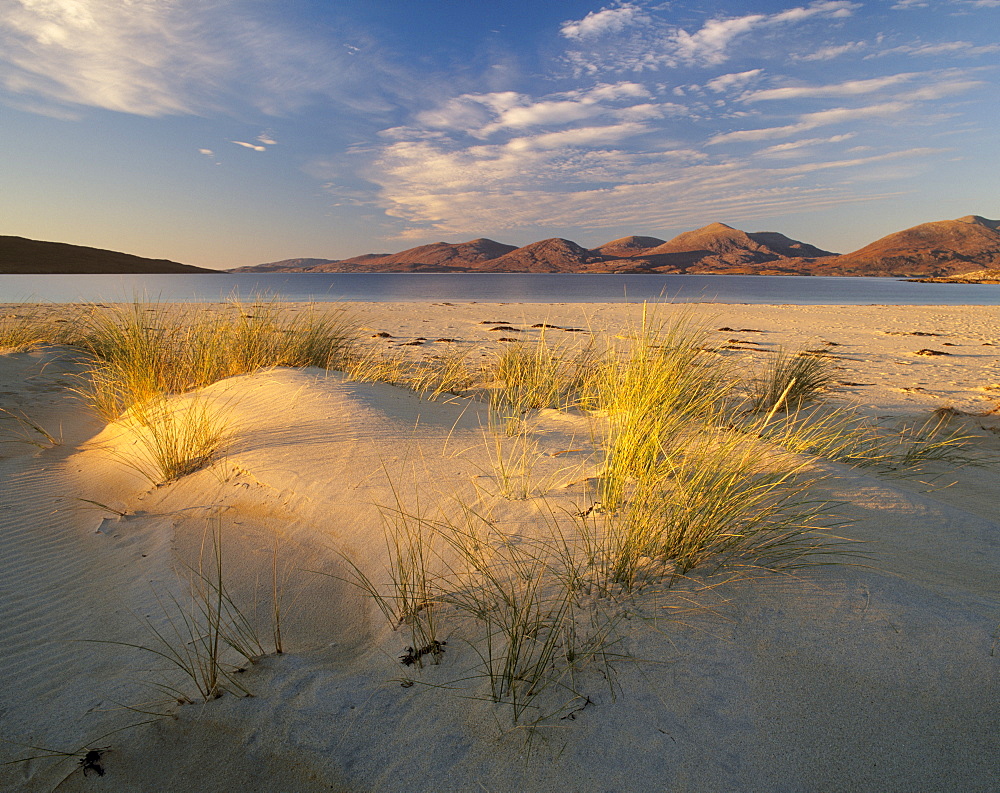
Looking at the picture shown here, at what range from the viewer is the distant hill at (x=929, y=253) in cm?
10606

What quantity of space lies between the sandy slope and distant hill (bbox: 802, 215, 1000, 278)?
12788 centimetres

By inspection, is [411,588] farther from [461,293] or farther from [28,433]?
[461,293]

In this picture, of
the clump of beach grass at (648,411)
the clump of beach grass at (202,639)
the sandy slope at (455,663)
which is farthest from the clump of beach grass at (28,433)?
the clump of beach grass at (648,411)

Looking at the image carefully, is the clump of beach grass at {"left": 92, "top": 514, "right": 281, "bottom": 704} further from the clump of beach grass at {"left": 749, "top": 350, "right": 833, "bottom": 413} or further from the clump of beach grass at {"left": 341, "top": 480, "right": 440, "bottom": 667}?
the clump of beach grass at {"left": 749, "top": 350, "right": 833, "bottom": 413}

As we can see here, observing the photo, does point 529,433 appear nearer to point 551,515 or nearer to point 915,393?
point 551,515

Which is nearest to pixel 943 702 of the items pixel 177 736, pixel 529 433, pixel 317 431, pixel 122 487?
pixel 177 736

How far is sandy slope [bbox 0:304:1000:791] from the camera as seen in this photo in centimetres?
121

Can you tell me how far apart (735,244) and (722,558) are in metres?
174

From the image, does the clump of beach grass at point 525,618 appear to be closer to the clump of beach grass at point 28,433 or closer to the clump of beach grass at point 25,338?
the clump of beach grass at point 28,433

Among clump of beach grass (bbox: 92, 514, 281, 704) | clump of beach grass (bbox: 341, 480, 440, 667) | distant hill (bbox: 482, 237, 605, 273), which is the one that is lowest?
clump of beach grass (bbox: 92, 514, 281, 704)

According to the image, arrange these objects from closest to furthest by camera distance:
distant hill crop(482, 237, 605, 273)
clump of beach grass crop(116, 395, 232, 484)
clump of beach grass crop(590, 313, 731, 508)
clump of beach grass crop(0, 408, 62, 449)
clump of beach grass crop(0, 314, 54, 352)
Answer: clump of beach grass crop(590, 313, 731, 508), clump of beach grass crop(116, 395, 232, 484), clump of beach grass crop(0, 408, 62, 449), clump of beach grass crop(0, 314, 54, 352), distant hill crop(482, 237, 605, 273)

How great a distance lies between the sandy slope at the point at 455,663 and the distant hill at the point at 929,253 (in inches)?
5035

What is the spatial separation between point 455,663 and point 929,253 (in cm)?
15702

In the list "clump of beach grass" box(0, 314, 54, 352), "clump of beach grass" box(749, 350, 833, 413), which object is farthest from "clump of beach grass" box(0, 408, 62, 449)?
"clump of beach grass" box(749, 350, 833, 413)
